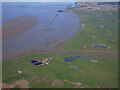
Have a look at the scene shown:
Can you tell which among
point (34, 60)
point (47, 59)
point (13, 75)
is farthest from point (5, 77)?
point (47, 59)

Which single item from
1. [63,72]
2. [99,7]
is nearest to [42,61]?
[63,72]

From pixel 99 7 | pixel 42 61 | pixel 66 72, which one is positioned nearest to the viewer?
pixel 66 72

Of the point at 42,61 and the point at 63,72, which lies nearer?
the point at 63,72

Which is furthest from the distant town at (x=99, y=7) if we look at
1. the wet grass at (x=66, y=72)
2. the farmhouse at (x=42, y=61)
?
the farmhouse at (x=42, y=61)

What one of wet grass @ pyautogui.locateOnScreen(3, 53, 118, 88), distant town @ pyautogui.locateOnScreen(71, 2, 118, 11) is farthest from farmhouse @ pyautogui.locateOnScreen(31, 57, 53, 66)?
distant town @ pyautogui.locateOnScreen(71, 2, 118, 11)

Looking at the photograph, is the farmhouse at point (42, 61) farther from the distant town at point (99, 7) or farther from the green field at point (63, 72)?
the distant town at point (99, 7)

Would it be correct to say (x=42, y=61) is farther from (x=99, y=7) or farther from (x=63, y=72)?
Result: (x=99, y=7)

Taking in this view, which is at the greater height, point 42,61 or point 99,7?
point 99,7

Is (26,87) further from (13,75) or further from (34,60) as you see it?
(34,60)

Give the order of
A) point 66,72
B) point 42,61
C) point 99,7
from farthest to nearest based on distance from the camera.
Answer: point 99,7
point 42,61
point 66,72
